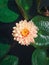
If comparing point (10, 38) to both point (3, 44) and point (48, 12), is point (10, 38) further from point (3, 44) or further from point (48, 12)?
point (48, 12)

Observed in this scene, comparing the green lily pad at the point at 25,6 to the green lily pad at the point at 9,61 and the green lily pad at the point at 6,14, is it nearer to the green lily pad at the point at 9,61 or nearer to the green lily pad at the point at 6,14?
the green lily pad at the point at 6,14

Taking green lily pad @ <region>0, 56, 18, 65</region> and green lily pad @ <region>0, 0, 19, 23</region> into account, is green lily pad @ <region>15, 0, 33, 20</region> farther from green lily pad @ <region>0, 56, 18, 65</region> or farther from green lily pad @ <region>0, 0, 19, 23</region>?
green lily pad @ <region>0, 56, 18, 65</region>

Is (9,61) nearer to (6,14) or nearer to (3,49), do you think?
(3,49)

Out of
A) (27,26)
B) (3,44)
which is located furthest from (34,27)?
(3,44)

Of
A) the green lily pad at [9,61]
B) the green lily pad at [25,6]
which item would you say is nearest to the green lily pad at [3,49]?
the green lily pad at [9,61]

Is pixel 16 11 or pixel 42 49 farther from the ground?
pixel 16 11
